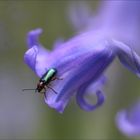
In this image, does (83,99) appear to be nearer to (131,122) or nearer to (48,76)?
(48,76)

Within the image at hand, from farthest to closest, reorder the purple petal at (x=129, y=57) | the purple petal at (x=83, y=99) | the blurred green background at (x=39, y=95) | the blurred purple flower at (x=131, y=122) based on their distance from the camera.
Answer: the blurred green background at (x=39, y=95)
the blurred purple flower at (x=131, y=122)
the purple petal at (x=83, y=99)
the purple petal at (x=129, y=57)

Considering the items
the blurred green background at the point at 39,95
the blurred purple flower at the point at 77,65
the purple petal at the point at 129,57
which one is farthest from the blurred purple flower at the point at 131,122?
the blurred green background at the point at 39,95

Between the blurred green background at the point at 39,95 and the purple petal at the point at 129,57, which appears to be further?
the blurred green background at the point at 39,95

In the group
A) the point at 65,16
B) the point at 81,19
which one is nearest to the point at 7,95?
the point at 65,16

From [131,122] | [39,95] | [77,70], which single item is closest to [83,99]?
[77,70]

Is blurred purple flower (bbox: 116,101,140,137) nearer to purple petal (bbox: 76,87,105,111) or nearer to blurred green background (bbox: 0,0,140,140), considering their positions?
purple petal (bbox: 76,87,105,111)

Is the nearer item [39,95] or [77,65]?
[77,65]

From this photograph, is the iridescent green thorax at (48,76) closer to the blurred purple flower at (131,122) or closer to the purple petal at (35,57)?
the purple petal at (35,57)

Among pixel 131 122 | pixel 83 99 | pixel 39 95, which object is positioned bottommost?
pixel 39 95

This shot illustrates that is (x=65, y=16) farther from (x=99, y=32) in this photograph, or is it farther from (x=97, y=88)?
(x=97, y=88)
